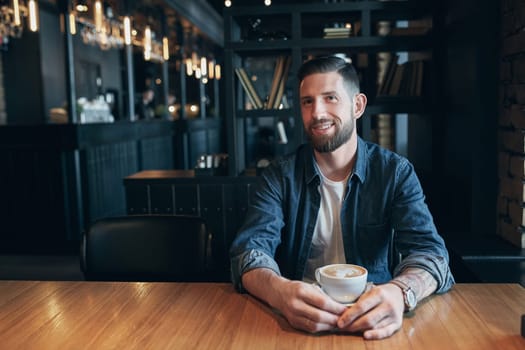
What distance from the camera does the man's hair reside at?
1.59 m

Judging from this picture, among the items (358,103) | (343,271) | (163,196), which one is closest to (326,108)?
(358,103)

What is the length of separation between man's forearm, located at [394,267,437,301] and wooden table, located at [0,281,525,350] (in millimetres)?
27

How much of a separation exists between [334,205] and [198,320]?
66 centimetres

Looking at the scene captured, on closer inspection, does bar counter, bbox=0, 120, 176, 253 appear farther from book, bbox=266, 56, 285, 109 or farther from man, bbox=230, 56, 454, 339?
man, bbox=230, 56, 454, 339

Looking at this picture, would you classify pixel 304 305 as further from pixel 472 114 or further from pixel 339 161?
pixel 472 114

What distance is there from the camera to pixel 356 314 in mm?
1125

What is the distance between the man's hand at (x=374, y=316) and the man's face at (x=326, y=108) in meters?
0.59

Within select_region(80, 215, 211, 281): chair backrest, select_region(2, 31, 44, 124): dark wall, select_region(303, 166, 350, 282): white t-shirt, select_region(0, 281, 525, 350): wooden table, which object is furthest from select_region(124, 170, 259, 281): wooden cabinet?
select_region(2, 31, 44, 124): dark wall

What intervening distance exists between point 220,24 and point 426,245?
444 inches

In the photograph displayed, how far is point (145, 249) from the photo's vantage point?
1765 mm

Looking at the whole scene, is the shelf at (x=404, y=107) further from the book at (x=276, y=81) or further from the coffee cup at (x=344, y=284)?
the coffee cup at (x=344, y=284)

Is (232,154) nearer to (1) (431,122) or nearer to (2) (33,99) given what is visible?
(1) (431,122)

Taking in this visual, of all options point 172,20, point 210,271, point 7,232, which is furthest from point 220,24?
point 210,271

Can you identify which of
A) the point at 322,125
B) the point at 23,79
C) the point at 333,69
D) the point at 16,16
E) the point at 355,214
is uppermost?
the point at 16,16
